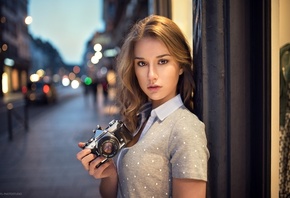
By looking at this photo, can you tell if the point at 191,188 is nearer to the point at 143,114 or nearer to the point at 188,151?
the point at 188,151

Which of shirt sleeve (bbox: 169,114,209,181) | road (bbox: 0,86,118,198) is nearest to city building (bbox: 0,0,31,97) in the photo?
road (bbox: 0,86,118,198)

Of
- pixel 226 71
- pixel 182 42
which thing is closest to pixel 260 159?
pixel 226 71

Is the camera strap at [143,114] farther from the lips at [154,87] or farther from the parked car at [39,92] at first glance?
the parked car at [39,92]

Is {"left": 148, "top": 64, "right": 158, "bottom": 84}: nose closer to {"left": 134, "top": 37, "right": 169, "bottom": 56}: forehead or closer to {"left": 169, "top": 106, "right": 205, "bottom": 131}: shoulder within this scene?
{"left": 134, "top": 37, "right": 169, "bottom": 56}: forehead

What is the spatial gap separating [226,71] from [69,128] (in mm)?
8855

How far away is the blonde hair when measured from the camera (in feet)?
5.15

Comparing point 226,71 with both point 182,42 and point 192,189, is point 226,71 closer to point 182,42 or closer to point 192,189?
point 182,42

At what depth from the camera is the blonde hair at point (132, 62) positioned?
61.8 inches

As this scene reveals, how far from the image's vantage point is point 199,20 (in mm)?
1759

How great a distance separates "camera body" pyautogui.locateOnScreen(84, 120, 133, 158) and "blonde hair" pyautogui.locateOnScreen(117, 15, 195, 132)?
275 millimetres

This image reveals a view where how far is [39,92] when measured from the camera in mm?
20719

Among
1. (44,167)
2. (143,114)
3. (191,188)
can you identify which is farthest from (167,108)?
(44,167)

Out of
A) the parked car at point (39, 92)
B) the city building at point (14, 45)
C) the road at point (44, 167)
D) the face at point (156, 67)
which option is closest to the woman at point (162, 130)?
the face at point (156, 67)

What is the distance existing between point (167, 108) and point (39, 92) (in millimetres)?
20374
